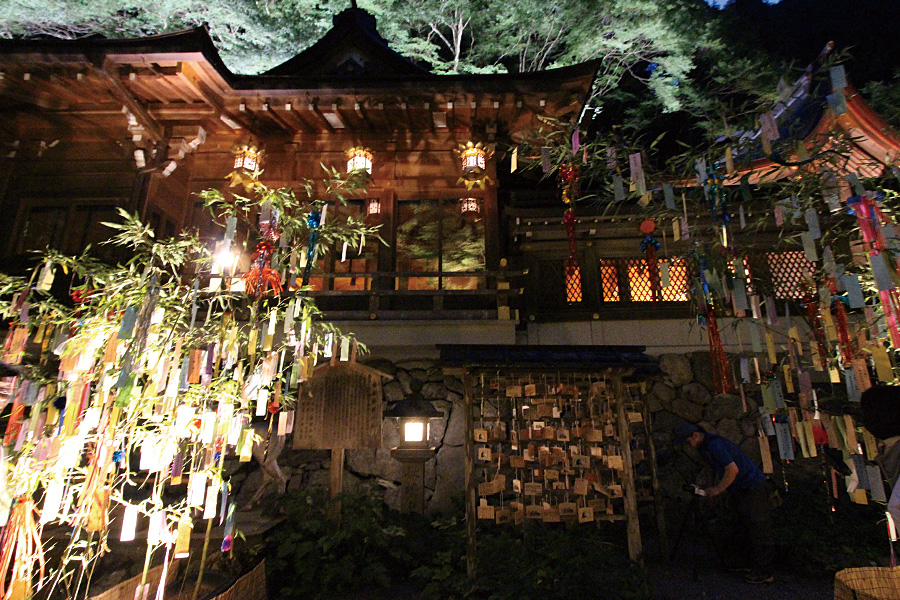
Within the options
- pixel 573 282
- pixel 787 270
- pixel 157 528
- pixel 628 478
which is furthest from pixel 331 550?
pixel 787 270

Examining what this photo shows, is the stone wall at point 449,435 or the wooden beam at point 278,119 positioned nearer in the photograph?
the stone wall at point 449,435

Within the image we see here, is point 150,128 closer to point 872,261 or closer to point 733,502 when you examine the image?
point 872,261

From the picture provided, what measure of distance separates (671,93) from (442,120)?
11.7m

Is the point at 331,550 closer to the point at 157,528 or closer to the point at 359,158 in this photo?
the point at 157,528

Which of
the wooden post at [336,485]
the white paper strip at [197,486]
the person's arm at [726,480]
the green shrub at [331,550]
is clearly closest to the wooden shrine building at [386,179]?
the wooden post at [336,485]

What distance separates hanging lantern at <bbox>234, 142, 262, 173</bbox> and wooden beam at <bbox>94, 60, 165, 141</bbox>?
1.93 meters

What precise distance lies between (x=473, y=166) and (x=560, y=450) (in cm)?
562

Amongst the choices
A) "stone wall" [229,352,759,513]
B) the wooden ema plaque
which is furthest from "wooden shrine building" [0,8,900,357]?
the wooden ema plaque

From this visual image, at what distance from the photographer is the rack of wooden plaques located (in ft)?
20.8

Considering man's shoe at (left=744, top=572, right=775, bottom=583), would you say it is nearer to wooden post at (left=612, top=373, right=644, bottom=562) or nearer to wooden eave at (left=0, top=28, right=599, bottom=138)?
wooden post at (left=612, top=373, right=644, bottom=562)

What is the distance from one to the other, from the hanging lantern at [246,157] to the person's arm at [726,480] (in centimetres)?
959

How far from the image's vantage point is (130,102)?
8.69m

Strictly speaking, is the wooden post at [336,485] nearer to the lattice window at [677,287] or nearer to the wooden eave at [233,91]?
the wooden eave at [233,91]

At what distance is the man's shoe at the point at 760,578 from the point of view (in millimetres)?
5945
